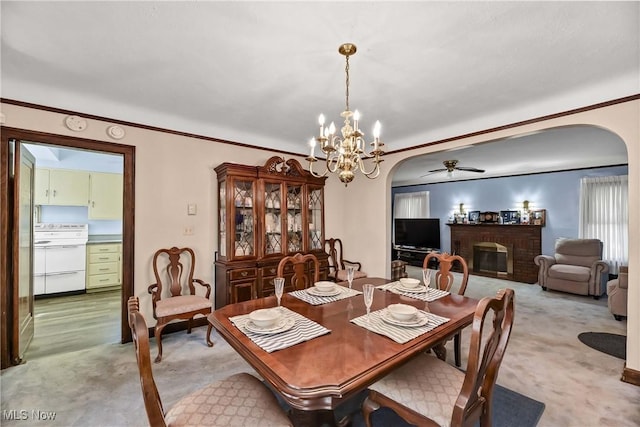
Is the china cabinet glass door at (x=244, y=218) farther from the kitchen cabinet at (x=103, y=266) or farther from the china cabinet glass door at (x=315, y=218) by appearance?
the kitchen cabinet at (x=103, y=266)

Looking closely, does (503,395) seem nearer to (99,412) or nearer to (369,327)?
(369,327)

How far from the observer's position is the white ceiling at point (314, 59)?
1.52m

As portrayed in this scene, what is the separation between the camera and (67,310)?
3854 millimetres

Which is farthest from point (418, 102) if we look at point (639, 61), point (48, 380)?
point (48, 380)

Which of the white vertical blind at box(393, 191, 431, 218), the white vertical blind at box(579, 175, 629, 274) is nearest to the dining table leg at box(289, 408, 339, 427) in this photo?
the white vertical blind at box(579, 175, 629, 274)

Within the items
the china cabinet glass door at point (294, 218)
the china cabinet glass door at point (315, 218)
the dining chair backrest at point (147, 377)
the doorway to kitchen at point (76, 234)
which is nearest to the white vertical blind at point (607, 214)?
the china cabinet glass door at point (315, 218)

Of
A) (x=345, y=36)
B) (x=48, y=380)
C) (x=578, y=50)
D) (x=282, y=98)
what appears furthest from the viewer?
(x=282, y=98)

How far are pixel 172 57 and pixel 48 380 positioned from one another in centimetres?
265

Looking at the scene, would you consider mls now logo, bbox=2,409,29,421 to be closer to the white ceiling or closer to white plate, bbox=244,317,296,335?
white plate, bbox=244,317,296,335

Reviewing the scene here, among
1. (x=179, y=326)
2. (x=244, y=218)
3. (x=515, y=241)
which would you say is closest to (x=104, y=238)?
(x=179, y=326)

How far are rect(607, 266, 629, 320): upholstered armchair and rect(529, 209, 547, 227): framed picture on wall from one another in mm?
2250

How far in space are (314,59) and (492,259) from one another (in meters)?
6.41

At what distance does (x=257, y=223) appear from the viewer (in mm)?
3352

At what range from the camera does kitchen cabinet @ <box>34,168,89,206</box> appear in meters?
4.55
